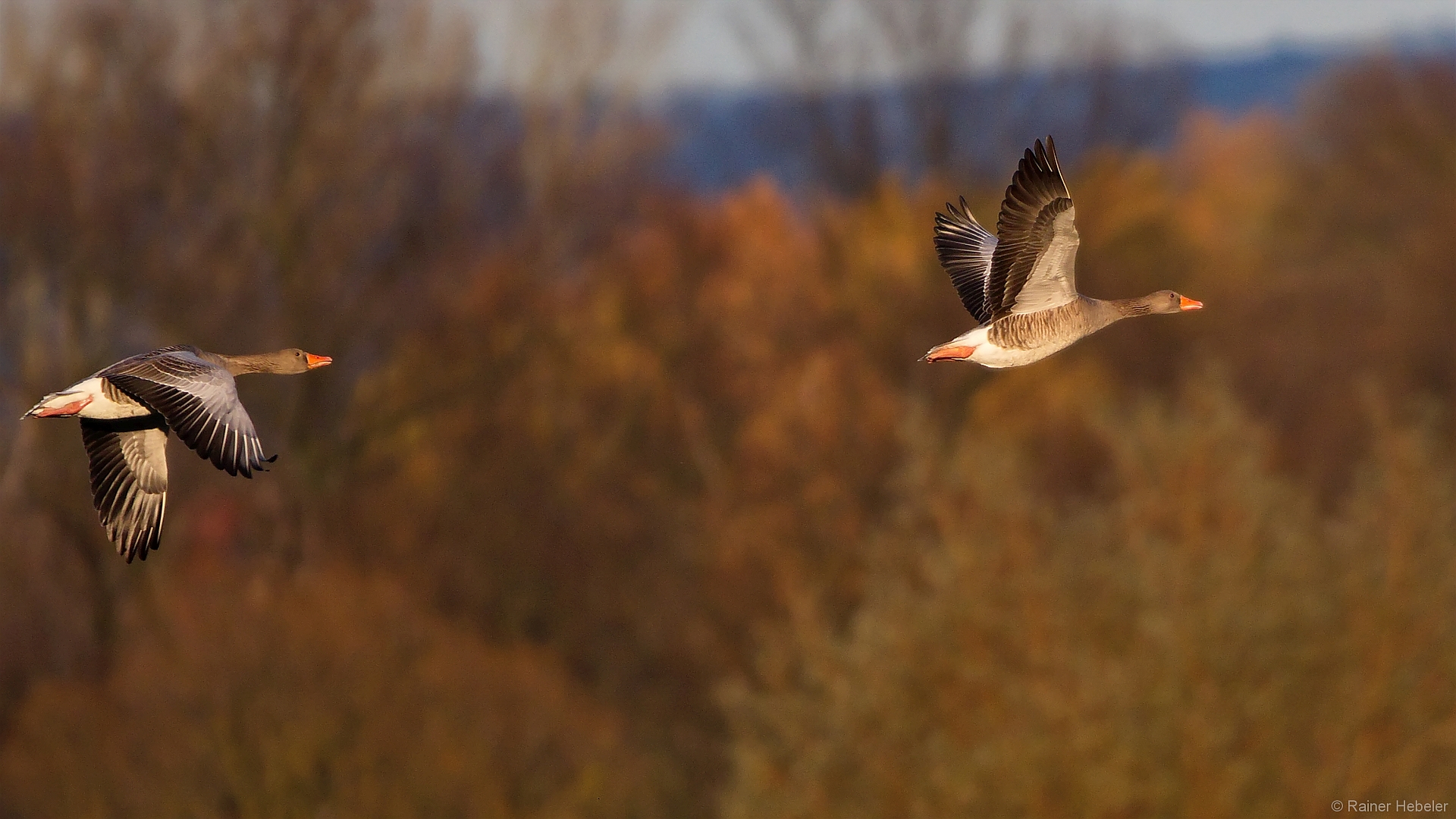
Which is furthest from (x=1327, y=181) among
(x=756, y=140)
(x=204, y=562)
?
(x=204, y=562)

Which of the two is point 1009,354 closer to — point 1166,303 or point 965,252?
point 1166,303

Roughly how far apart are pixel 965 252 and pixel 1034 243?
7.04 feet

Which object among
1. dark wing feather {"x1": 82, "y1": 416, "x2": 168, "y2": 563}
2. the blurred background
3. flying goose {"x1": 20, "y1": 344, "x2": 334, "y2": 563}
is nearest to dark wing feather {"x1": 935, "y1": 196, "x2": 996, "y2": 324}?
flying goose {"x1": 20, "y1": 344, "x2": 334, "y2": 563}

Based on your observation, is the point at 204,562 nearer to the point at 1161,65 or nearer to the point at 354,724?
the point at 354,724

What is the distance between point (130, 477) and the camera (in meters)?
10.2

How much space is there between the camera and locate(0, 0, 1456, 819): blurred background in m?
34.6

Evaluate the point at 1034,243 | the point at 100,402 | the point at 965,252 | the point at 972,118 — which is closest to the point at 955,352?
the point at 1034,243

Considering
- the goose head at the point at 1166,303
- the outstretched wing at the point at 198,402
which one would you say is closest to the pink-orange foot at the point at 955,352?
the goose head at the point at 1166,303

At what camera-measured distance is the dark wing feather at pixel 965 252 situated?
11.3 m

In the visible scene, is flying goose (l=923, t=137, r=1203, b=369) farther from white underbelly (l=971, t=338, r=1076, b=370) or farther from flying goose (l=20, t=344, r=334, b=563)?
flying goose (l=20, t=344, r=334, b=563)

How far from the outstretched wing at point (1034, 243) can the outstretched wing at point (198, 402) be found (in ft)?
11.8

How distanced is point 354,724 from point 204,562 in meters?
15.6

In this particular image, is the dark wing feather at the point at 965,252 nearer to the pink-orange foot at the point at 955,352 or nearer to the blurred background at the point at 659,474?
the pink-orange foot at the point at 955,352

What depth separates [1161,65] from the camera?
384ft
